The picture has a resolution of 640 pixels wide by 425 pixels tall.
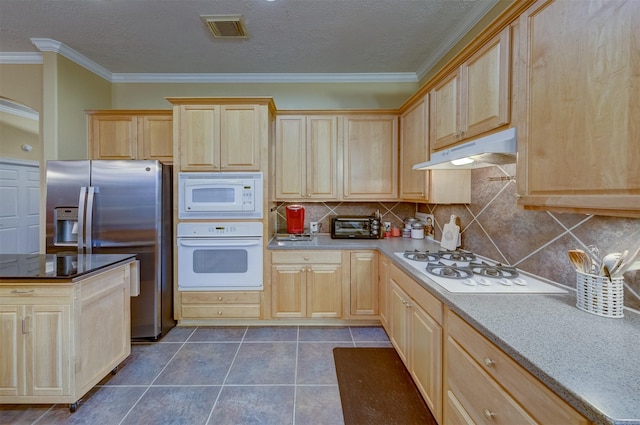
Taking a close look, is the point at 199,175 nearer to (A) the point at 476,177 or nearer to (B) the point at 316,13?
(B) the point at 316,13

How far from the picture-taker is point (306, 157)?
120 inches

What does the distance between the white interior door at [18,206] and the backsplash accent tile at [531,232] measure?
6.47m

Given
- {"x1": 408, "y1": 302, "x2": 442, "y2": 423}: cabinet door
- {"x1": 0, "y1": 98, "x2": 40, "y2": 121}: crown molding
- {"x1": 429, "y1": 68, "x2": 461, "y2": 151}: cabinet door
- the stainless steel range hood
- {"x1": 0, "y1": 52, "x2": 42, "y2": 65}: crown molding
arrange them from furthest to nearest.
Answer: {"x1": 0, "y1": 98, "x2": 40, "y2": 121}: crown molding → {"x1": 0, "y1": 52, "x2": 42, "y2": 65}: crown molding → {"x1": 429, "y1": 68, "x2": 461, "y2": 151}: cabinet door → {"x1": 408, "y1": 302, "x2": 442, "y2": 423}: cabinet door → the stainless steel range hood

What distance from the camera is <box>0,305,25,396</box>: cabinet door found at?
63.1 inches

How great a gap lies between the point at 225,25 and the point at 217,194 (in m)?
1.50

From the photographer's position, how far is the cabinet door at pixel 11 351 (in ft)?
5.26

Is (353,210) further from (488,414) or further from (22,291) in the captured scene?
(22,291)

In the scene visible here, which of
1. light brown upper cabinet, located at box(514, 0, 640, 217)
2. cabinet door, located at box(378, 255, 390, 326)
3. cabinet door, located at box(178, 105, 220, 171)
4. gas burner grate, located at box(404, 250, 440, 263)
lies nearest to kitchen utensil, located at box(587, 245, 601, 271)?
light brown upper cabinet, located at box(514, 0, 640, 217)

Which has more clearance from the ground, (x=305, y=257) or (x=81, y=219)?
(x=81, y=219)

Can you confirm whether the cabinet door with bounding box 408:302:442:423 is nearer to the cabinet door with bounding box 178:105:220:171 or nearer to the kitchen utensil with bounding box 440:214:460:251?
the kitchen utensil with bounding box 440:214:460:251

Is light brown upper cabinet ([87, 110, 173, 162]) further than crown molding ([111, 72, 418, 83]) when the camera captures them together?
No

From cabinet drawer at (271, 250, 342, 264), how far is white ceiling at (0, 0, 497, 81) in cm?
206

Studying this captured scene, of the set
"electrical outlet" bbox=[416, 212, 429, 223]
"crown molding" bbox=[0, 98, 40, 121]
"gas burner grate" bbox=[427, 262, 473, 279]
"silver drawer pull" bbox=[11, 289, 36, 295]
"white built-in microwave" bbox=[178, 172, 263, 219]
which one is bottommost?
"silver drawer pull" bbox=[11, 289, 36, 295]

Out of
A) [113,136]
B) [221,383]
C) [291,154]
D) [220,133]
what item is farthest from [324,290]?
[113,136]
